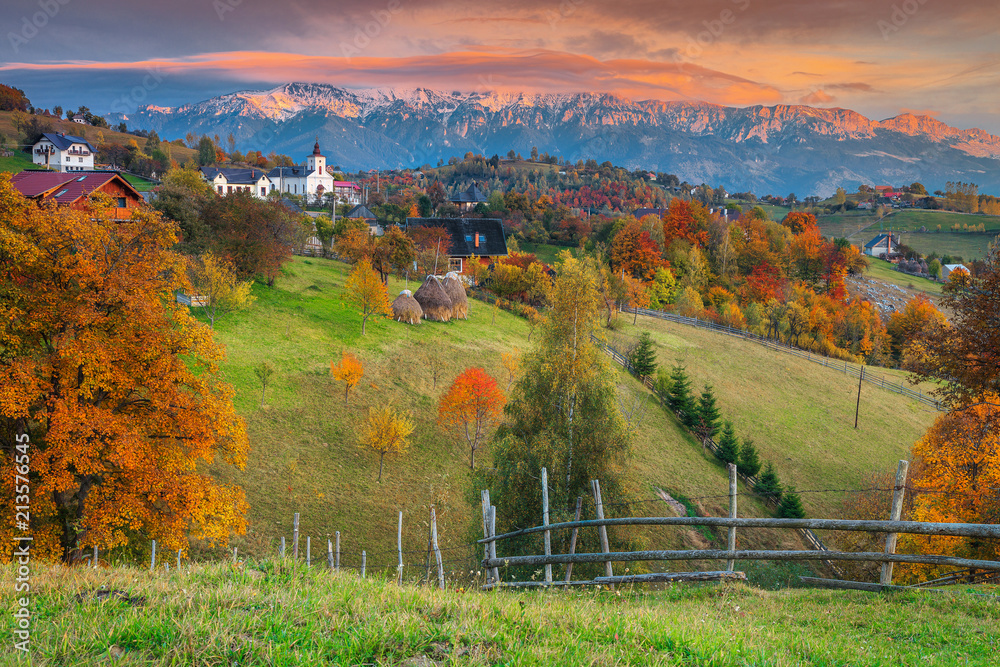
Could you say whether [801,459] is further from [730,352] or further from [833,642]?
[833,642]

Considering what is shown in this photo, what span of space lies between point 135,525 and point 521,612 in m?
12.1

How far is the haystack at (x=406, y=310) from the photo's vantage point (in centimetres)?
4012

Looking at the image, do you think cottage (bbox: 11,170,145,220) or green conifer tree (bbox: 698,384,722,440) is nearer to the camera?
green conifer tree (bbox: 698,384,722,440)

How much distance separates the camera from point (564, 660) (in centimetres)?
479

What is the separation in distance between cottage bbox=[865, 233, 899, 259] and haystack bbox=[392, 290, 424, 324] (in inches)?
4643

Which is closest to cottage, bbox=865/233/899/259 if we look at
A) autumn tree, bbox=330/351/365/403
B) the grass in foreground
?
autumn tree, bbox=330/351/365/403

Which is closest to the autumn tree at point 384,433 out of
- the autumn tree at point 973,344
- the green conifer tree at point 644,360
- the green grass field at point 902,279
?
the autumn tree at point 973,344

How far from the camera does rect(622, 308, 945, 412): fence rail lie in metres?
49.5

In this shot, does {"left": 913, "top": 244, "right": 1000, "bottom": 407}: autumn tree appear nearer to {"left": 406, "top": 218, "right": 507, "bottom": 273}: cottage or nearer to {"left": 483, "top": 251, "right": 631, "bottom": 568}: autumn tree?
{"left": 483, "top": 251, "right": 631, "bottom": 568}: autumn tree

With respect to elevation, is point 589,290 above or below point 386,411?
above

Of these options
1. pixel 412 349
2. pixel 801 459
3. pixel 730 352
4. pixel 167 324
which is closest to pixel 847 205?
pixel 730 352

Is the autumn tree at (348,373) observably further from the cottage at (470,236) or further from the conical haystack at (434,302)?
the cottage at (470,236)

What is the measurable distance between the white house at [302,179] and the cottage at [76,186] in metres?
77.8

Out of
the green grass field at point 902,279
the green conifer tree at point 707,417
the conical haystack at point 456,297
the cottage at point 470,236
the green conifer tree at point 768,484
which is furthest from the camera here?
the green grass field at point 902,279
